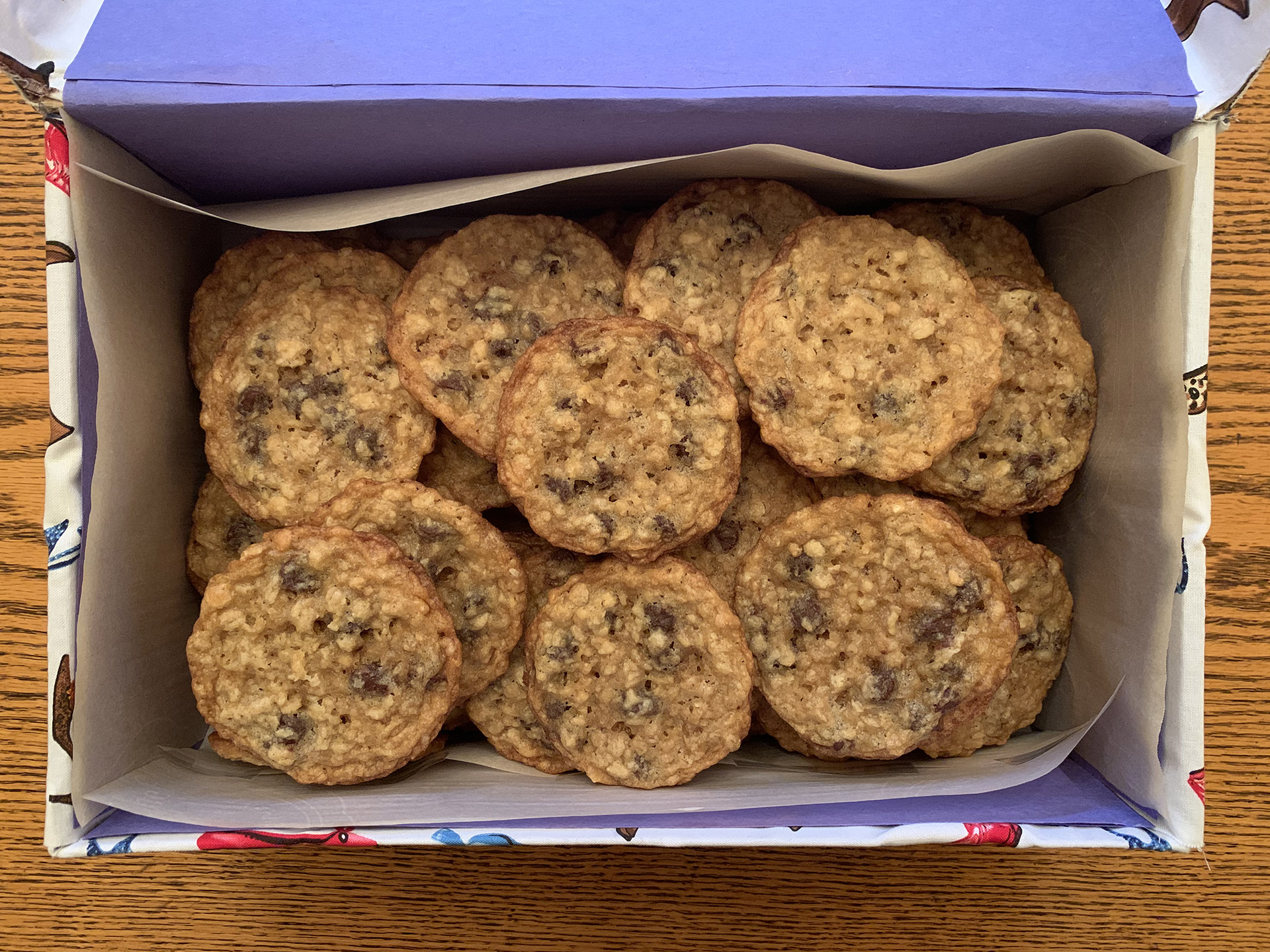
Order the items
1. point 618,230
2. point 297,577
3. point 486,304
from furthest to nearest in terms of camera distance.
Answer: point 618,230
point 486,304
point 297,577

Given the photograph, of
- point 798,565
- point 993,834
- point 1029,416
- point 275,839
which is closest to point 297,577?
point 275,839

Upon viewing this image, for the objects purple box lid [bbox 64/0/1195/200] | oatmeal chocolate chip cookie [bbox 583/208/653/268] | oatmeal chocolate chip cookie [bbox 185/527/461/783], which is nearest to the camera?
purple box lid [bbox 64/0/1195/200]

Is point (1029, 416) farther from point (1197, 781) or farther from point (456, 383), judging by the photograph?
point (456, 383)

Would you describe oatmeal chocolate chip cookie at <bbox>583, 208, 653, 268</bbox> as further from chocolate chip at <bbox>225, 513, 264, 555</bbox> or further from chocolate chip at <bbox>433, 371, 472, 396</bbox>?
chocolate chip at <bbox>225, 513, 264, 555</bbox>

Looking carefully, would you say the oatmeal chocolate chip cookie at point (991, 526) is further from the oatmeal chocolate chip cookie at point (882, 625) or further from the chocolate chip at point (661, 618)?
the chocolate chip at point (661, 618)

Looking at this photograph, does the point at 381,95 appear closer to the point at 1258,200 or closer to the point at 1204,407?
the point at 1204,407

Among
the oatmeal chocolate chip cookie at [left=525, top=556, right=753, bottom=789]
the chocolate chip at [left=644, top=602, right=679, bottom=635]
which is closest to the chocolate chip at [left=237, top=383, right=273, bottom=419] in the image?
the oatmeal chocolate chip cookie at [left=525, top=556, right=753, bottom=789]

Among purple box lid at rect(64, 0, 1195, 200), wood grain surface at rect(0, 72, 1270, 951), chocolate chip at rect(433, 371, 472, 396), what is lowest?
wood grain surface at rect(0, 72, 1270, 951)
